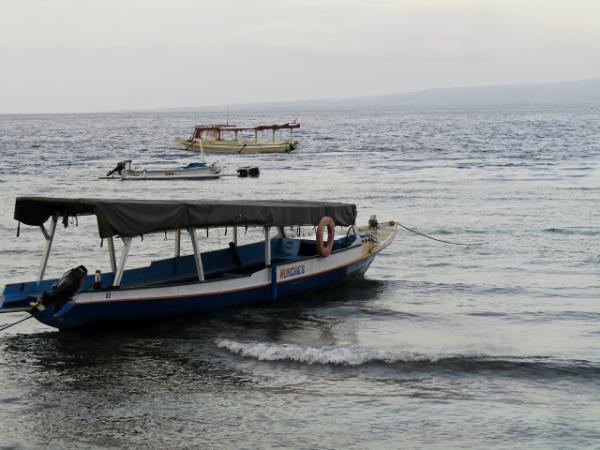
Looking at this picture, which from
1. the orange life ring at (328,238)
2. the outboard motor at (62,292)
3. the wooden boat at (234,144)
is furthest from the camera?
the wooden boat at (234,144)

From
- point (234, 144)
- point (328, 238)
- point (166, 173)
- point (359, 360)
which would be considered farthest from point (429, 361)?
point (234, 144)

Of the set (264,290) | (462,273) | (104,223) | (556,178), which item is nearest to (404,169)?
(556,178)

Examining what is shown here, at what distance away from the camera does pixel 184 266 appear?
22.0m

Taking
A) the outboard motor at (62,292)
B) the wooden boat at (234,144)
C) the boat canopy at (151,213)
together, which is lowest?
the wooden boat at (234,144)

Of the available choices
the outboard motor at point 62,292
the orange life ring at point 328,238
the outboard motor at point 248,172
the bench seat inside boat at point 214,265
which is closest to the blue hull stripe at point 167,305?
the outboard motor at point 62,292

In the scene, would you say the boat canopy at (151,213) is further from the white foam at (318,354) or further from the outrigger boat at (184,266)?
the white foam at (318,354)

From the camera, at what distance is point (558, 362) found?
1705 cm

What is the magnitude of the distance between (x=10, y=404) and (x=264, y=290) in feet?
26.0

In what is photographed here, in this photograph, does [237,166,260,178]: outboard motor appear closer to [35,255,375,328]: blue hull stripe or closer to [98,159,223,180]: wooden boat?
[98,159,223,180]: wooden boat

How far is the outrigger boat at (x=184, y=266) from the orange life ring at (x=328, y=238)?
30mm

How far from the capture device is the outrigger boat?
18.1 m

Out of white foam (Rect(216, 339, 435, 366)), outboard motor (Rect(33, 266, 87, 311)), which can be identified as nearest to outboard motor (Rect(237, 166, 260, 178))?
outboard motor (Rect(33, 266, 87, 311))

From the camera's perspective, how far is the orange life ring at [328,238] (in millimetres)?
22355

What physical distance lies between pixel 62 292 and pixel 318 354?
5239 millimetres
